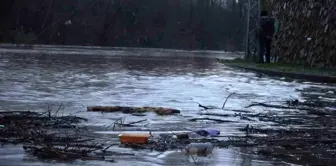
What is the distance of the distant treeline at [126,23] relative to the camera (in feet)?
256

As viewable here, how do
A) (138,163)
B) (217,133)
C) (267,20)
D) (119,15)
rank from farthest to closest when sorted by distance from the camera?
(119,15)
(267,20)
(217,133)
(138,163)

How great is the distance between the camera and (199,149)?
21.8ft

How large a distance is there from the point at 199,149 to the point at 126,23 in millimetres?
85450

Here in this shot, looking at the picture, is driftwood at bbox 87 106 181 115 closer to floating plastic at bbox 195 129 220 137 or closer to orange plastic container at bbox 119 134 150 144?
floating plastic at bbox 195 129 220 137

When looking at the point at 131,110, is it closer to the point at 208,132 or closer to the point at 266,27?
the point at 208,132

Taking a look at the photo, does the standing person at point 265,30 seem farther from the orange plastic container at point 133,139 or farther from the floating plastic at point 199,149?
the floating plastic at point 199,149

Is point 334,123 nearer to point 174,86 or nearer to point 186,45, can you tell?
point 174,86

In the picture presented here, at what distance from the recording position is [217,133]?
7926 mm

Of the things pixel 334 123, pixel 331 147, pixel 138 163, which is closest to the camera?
pixel 138 163

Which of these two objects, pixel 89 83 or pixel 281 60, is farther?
pixel 281 60

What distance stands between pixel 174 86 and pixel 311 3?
12.4 meters

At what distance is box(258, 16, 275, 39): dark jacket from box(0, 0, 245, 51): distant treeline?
143 feet

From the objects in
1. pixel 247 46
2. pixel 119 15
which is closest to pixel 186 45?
pixel 119 15

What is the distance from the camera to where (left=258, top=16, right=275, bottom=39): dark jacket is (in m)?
25.9
